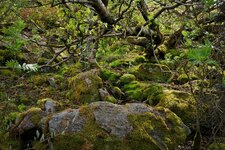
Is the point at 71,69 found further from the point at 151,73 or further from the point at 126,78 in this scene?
the point at 151,73

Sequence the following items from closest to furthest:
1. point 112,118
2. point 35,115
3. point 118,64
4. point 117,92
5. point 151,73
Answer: point 112,118
point 35,115
point 117,92
point 151,73
point 118,64

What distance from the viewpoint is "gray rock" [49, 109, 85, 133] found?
17.2ft

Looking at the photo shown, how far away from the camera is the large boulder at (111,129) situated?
202 inches

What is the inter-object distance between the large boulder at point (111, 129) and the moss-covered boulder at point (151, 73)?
343 cm

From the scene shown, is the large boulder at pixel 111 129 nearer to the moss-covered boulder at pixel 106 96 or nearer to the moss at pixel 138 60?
the moss-covered boulder at pixel 106 96

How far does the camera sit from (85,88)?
7770 millimetres

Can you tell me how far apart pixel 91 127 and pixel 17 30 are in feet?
7.53

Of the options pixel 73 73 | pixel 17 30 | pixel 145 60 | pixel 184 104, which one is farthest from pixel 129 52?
pixel 17 30

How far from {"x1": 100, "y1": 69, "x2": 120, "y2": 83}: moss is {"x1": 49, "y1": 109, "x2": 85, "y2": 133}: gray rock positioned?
11.5 feet

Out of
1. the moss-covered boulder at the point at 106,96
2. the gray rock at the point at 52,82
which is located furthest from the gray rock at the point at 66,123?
the gray rock at the point at 52,82

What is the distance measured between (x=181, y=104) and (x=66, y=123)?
2.35 metres

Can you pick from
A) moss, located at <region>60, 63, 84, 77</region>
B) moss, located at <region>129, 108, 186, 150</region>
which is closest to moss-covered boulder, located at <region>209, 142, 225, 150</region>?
moss, located at <region>129, 108, 186, 150</region>

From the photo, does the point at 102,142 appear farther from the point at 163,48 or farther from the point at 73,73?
the point at 163,48

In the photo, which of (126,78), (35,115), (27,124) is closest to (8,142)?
(27,124)
